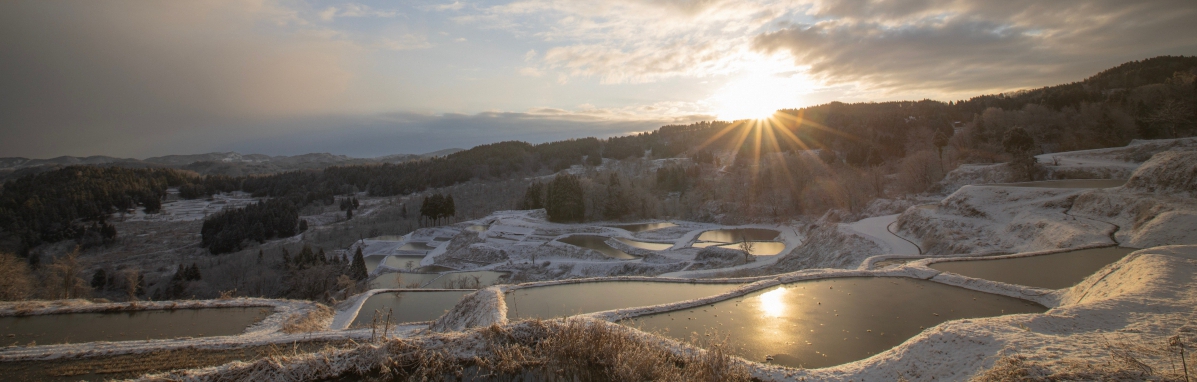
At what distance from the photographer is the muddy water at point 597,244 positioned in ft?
138

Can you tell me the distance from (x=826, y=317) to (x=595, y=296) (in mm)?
7346

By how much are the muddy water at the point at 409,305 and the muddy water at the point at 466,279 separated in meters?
11.7

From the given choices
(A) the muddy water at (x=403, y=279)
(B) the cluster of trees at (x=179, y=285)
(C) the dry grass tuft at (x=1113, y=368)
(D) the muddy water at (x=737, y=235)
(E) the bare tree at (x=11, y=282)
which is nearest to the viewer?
(C) the dry grass tuft at (x=1113, y=368)

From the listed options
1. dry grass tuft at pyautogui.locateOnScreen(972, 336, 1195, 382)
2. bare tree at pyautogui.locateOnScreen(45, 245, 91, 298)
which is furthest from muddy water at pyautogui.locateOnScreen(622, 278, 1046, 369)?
bare tree at pyautogui.locateOnScreen(45, 245, 91, 298)

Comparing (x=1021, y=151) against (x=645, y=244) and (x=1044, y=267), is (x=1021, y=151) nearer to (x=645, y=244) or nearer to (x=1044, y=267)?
(x=1044, y=267)

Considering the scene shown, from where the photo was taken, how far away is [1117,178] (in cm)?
2909

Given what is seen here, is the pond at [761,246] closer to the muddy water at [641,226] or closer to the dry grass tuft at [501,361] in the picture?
the muddy water at [641,226]

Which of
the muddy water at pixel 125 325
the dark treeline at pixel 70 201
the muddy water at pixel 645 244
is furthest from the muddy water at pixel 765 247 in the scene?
the dark treeline at pixel 70 201

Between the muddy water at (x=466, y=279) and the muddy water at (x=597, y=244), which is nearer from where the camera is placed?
the muddy water at (x=466, y=279)

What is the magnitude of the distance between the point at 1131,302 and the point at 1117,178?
1217 inches

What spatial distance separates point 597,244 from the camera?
157ft

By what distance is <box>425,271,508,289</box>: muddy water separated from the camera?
34284 mm

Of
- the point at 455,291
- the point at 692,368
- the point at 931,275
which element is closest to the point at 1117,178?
the point at 931,275

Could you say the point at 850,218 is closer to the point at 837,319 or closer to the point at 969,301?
the point at 969,301
